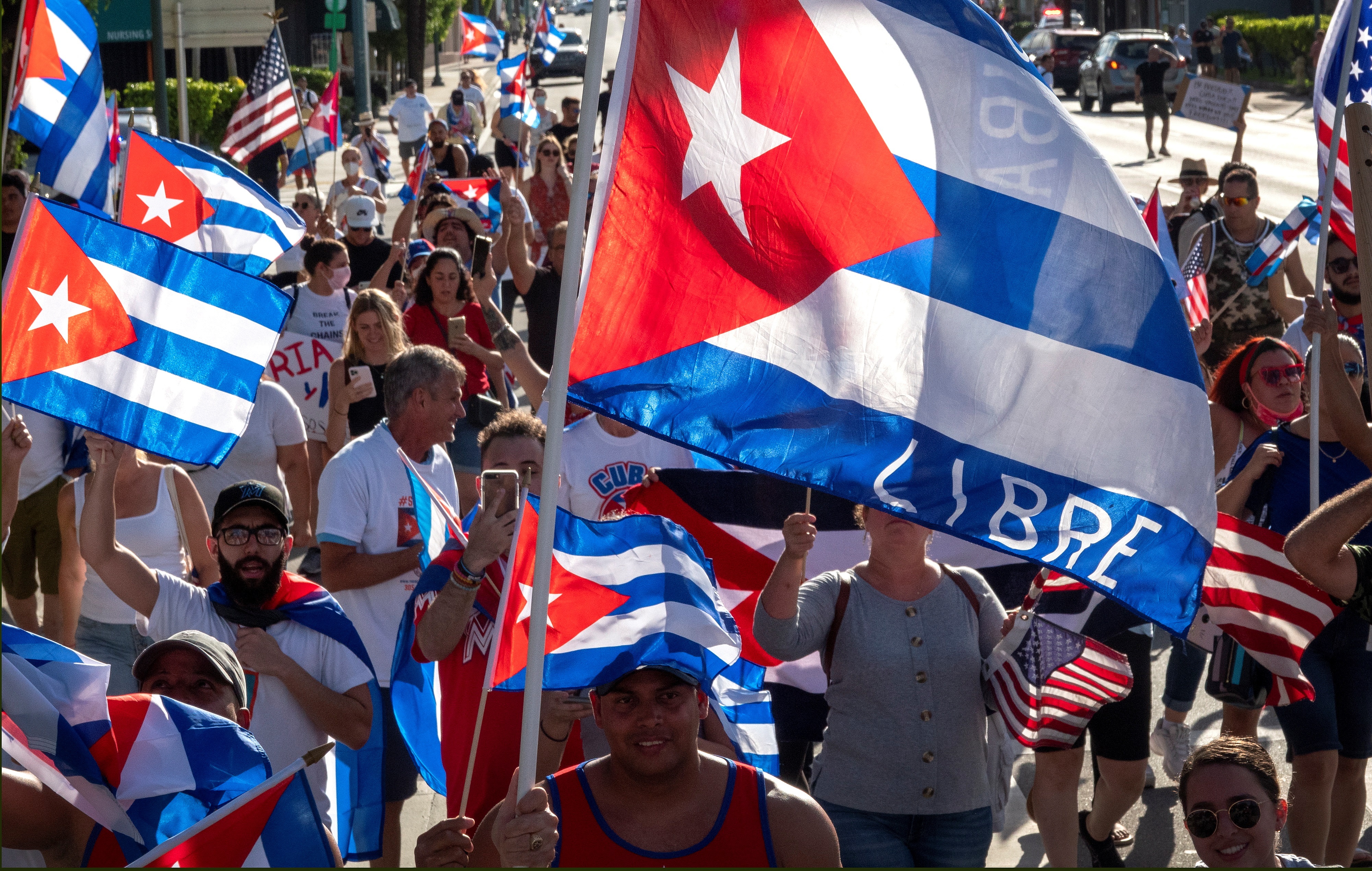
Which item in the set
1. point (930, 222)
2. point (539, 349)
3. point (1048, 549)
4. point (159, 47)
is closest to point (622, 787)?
point (1048, 549)

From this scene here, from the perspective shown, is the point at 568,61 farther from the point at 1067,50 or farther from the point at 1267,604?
the point at 1267,604

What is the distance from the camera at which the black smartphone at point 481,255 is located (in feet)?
31.0

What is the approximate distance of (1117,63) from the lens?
36594mm

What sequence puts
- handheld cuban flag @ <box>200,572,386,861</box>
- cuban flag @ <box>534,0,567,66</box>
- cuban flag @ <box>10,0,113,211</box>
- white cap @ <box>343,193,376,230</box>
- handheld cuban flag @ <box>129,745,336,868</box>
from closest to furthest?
handheld cuban flag @ <box>129,745,336,868</box>
handheld cuban flag @ <box>200,572,386,861</box>
cuban flag @ <box>10,0,113,211</box>
white cap @ <box>343,193,376,230</box>
cuban flag @ <box>534,0,567,66</box>

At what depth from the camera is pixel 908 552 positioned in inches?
184

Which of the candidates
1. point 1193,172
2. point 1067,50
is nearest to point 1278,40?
point 1067,50

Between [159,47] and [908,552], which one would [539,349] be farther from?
[159,47]

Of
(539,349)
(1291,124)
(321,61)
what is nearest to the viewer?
(539,349)

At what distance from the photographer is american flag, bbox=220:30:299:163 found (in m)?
14.8

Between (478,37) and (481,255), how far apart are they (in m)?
17.9

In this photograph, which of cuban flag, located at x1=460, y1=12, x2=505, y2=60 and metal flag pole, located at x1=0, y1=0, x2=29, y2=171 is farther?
cuban flag, located at x1=460, y1=12, x2=505, y2=60

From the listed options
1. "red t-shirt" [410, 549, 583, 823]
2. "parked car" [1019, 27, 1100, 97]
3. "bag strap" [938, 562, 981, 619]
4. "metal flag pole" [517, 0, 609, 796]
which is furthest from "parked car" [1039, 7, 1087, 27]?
"metal flag pole" [517, 0, 609, 796]

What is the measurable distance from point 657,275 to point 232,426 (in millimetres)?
2470

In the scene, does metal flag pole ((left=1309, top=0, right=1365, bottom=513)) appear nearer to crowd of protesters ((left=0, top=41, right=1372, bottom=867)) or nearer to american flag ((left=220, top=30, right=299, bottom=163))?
crowd of protesters ((left=0, top=41, right=1372, bottom=867))
